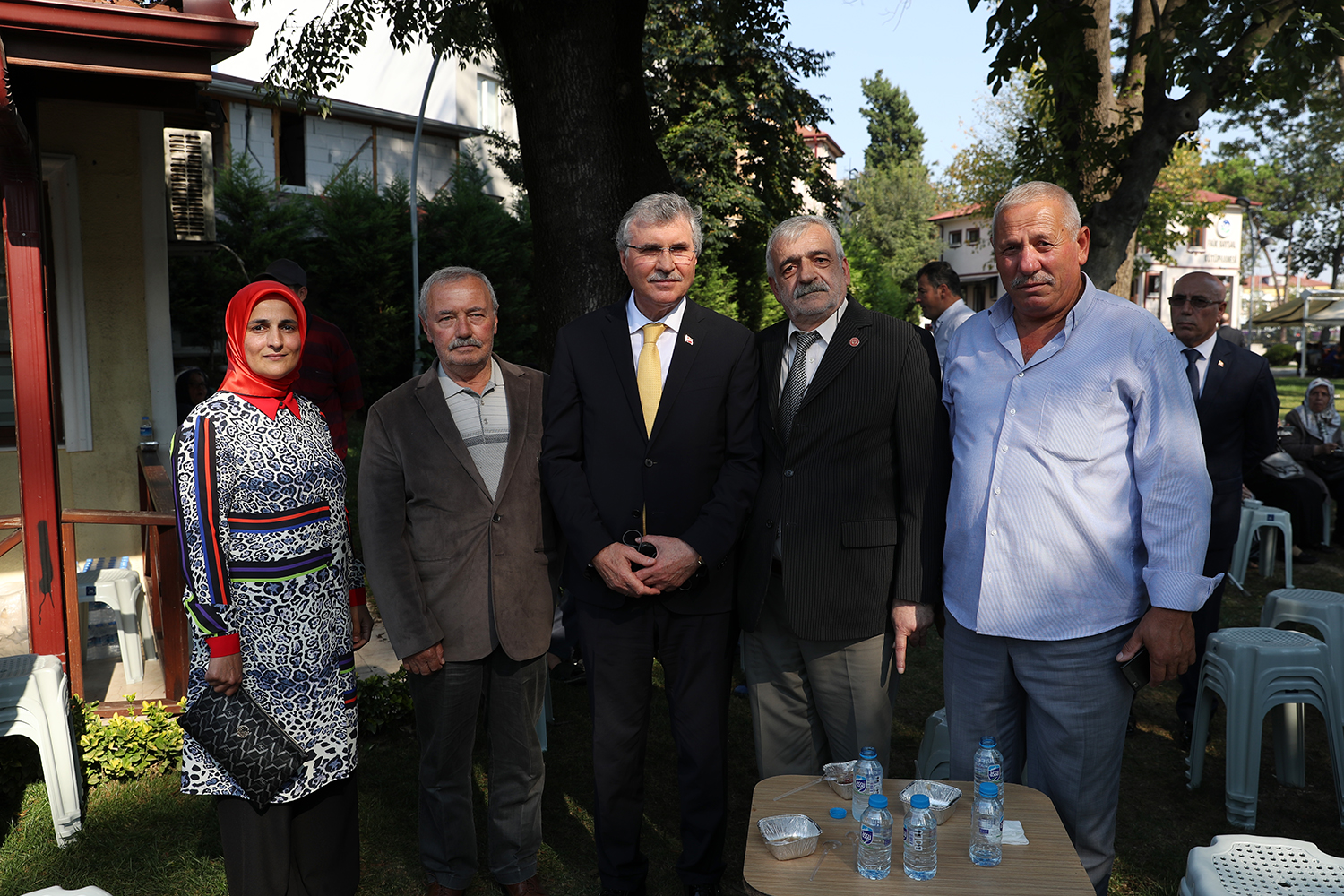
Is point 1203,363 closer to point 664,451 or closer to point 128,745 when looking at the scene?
point 664,451

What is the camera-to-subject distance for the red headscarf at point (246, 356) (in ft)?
8.85

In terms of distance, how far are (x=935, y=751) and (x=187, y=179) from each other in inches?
293

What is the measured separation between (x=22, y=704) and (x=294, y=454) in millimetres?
1959

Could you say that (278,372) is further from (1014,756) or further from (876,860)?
(1014,756)

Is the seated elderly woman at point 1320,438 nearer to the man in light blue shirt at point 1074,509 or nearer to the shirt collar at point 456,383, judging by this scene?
the man in light blue shirt at point 1074,509

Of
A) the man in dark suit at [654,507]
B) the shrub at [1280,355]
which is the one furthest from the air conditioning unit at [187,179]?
the shrub at [1280,355]

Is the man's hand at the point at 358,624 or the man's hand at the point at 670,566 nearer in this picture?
the man's hand at the point at 670,566

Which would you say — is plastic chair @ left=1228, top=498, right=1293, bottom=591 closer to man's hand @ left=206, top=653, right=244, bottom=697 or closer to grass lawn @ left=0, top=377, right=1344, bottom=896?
grass lawn @ left=0, top=377, right=1344, bottom=896

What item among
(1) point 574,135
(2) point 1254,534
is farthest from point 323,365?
(2) point 1254,534

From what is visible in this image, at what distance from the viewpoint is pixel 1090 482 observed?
2527 mm

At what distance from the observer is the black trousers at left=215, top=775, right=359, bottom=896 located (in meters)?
2.71

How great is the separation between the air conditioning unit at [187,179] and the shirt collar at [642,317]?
616 centimetres

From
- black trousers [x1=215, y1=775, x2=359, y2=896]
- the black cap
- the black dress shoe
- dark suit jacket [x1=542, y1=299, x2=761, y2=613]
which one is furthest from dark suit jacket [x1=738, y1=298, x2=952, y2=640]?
the black cap

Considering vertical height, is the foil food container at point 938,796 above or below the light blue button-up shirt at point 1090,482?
below
